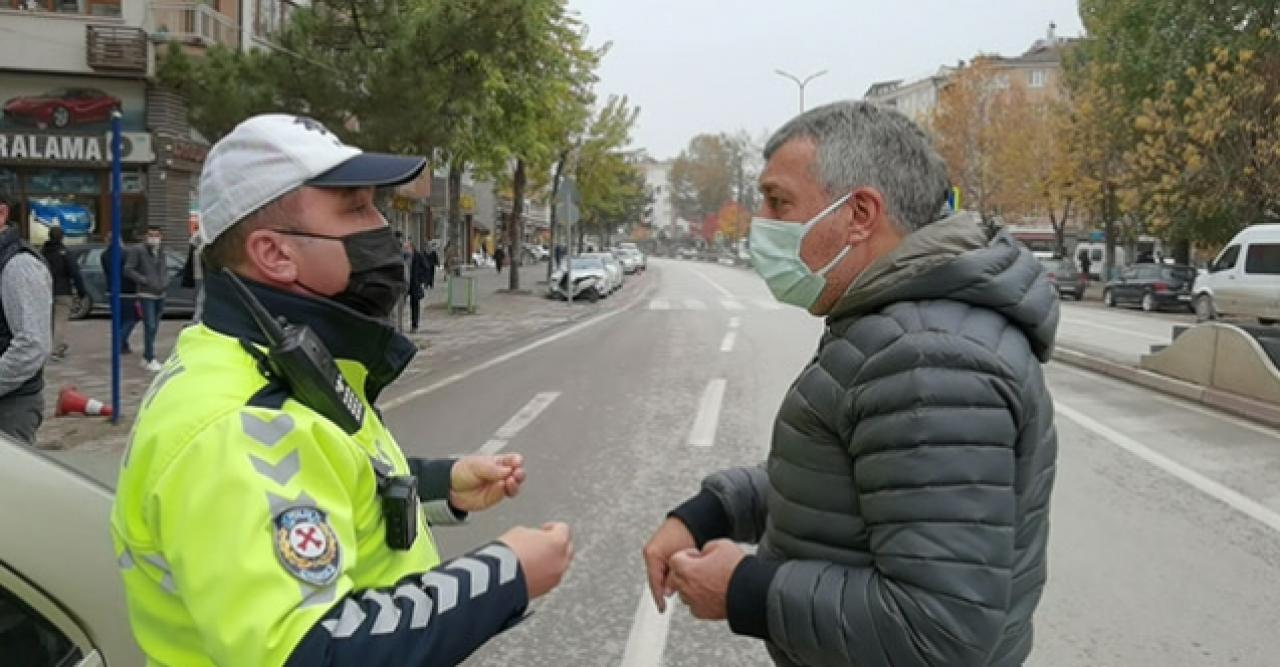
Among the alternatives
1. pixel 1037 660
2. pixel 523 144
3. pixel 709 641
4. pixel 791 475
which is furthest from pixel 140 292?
pixel 791 475

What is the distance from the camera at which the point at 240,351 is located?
155 cm

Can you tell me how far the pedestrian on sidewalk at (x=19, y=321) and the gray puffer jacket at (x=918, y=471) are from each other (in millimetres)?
4076

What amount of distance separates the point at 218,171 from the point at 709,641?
328cm

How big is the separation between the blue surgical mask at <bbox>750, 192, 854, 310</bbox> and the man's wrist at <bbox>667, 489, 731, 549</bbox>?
48cm

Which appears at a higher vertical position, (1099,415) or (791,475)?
(791,475)

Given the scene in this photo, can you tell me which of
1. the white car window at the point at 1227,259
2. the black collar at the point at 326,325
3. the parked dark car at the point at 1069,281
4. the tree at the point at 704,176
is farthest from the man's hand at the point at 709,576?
the tree at the point at 704,176

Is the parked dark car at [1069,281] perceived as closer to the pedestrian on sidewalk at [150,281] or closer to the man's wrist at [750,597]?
the pedestrian on sidewalk at [150,281]

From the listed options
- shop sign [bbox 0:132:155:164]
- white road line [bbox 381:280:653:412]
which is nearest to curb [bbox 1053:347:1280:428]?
white road line [bbox 381:280:653:412]

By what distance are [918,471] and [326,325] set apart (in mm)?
1016

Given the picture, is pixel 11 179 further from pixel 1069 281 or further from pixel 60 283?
pixel 1069 281

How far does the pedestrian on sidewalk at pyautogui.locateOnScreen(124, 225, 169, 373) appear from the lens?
12.9m

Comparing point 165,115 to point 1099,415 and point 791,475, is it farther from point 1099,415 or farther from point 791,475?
point 791,475

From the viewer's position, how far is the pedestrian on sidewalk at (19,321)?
4.54 metres

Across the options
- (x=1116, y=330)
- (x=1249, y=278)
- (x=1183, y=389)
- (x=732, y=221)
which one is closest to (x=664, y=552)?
(x=1183, y=389)
